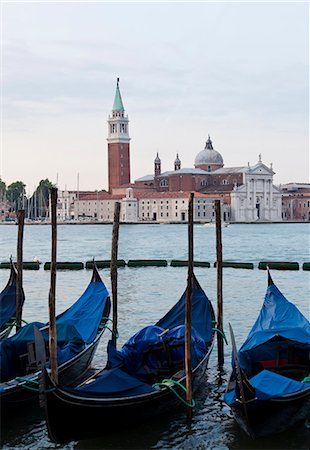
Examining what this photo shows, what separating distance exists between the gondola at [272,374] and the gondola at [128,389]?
1.38 ft

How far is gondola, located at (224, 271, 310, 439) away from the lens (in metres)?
4.68

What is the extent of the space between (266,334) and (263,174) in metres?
58.0

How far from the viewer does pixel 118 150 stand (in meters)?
61.5

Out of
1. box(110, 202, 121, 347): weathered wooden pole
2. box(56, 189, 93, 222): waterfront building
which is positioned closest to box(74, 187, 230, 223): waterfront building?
box(56, 189, 93, 222): waterfront building

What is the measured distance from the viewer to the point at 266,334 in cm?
559

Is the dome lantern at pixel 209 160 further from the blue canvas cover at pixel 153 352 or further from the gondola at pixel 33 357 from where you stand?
the blue canvas cover at pixel 153 352

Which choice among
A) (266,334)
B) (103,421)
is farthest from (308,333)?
(103,421)

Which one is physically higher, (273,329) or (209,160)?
(209,160)

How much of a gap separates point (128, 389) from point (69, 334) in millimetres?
1209

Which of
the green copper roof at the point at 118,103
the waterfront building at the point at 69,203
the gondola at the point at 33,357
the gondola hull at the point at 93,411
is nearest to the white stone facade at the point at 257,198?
the green copper roof at the point at 118,103

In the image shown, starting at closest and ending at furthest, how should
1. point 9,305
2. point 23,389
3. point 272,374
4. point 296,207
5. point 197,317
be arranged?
point 272,374, point 23,389, point 197,317, point 9,305, point 296,207

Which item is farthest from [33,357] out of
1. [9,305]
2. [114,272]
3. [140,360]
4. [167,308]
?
[167,308]

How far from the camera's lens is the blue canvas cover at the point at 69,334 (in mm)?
5355

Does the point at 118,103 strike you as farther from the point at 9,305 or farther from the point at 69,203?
the point at 9,305
